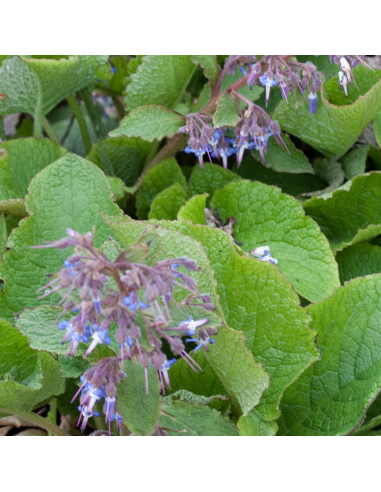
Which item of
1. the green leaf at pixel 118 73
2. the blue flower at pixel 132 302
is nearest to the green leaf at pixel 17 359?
the blue flower at pixel 132 302

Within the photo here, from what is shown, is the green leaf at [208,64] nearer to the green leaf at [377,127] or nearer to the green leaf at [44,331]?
the green leaf at [377,127]

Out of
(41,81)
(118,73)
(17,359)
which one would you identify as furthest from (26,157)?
(17,359)

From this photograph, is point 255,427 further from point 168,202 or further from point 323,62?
point 323,62

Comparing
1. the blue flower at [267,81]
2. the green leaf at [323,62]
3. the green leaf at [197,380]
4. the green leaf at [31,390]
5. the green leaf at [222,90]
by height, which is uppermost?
the blue flower at [267,81]

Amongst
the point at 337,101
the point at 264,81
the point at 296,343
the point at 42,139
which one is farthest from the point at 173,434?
the point at 337,101

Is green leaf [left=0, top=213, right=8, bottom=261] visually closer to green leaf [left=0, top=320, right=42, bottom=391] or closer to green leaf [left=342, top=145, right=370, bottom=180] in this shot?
green leaf [left=0, top=320, right=42, bottom=391]

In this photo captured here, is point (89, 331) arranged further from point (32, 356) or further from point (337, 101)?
point (337, 101)

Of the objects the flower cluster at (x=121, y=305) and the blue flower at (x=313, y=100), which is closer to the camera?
the flower cluster at (x=121, y=305)
